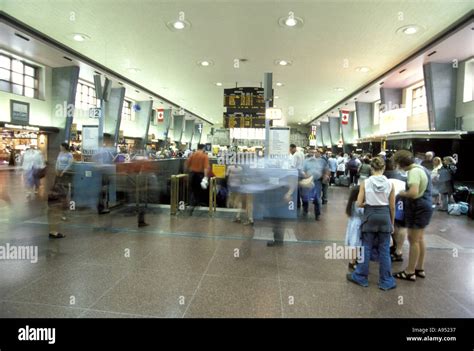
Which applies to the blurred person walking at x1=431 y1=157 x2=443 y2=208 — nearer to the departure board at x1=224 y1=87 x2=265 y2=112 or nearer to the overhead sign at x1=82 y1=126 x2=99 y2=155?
the departure board at x1=224 y1=87 x2=265 y2=112

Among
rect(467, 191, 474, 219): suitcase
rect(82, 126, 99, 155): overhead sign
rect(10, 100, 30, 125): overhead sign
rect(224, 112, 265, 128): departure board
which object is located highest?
rect(10, 100, 30, 125): overhead sign

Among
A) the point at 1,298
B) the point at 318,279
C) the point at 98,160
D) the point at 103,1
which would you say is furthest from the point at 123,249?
the point at 103,1

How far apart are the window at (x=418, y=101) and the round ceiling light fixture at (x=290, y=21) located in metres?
9.36

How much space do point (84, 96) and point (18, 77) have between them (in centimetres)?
484

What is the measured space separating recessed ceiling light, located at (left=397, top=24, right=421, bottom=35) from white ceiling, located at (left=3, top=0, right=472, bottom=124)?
0.16 meters

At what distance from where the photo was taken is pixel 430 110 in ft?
35.9

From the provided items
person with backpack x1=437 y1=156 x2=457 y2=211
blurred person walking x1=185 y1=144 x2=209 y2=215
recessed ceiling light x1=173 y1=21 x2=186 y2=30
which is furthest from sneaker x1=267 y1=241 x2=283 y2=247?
recessed ceiling light x1=173 y1=21 x2=186 y2=30

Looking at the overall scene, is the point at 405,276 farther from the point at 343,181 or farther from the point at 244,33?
the point at 343,181

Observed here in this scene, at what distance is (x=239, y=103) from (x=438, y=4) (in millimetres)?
6723

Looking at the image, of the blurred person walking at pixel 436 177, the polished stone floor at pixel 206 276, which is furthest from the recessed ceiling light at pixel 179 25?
the blurred person walking at pixel 436 177

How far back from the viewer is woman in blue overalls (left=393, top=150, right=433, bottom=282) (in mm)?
3401

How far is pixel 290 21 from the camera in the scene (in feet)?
23.7

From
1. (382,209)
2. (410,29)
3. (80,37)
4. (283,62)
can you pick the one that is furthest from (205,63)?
(382,209)

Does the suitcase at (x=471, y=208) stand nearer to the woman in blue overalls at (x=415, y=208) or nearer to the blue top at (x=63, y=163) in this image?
the woman in blue overalls at (x=415, y=208)
